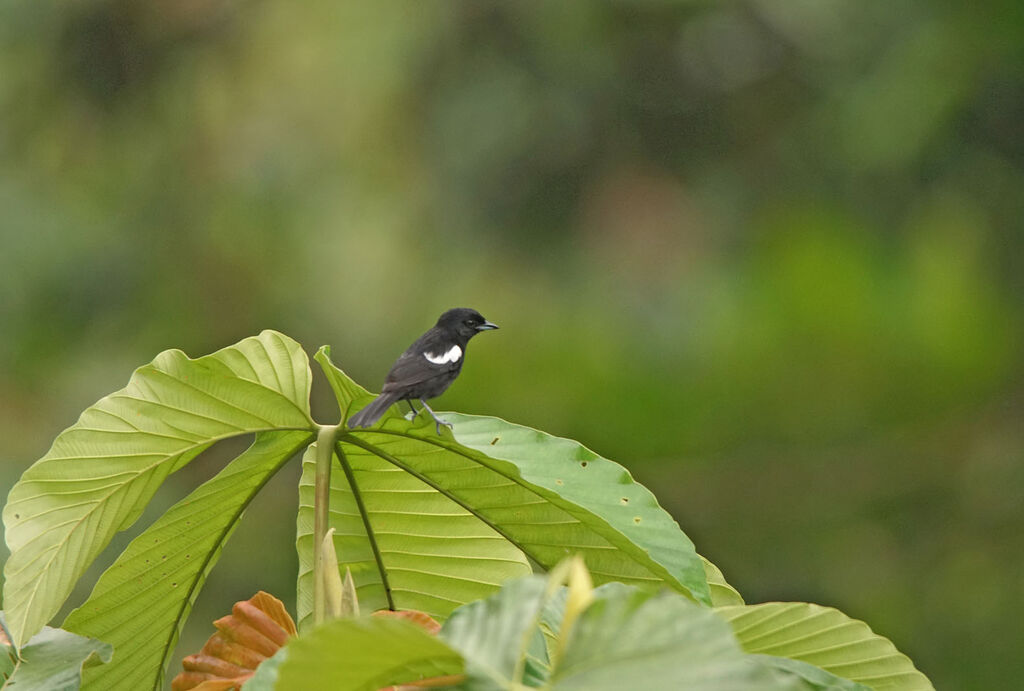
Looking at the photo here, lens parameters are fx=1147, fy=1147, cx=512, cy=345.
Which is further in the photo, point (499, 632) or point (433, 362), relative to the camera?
point (433, 362)

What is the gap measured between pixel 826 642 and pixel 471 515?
7.6 inches

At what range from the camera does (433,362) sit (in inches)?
40.6

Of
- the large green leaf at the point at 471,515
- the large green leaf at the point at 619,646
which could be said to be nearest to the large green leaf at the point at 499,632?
the large green leaf at the point at 619,646

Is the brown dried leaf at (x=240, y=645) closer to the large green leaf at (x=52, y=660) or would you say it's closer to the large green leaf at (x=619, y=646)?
the large green leaf at (x=52, y=660)

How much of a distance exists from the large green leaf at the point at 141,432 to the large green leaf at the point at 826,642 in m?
0.22

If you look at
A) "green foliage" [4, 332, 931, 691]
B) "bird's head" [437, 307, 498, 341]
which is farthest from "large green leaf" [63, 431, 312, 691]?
"bird's head" [437, 307, 498, 341]

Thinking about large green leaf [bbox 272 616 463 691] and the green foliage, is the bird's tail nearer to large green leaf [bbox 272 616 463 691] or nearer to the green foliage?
the green foliage

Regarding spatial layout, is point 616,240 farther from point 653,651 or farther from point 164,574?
point 653,651

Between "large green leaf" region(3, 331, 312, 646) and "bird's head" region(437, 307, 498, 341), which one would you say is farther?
"bird's head" region(437, 307, 498, 341)

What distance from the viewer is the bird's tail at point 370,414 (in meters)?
0.54

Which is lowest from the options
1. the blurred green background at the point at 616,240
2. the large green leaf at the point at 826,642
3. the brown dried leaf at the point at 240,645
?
the brown dried leaf at the point at 240,645

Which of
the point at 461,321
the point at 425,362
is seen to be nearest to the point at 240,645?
the point at 425,362

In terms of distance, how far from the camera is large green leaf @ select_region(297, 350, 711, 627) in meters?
0.45

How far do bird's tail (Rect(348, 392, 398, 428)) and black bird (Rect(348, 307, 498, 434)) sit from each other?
86 millimetres
